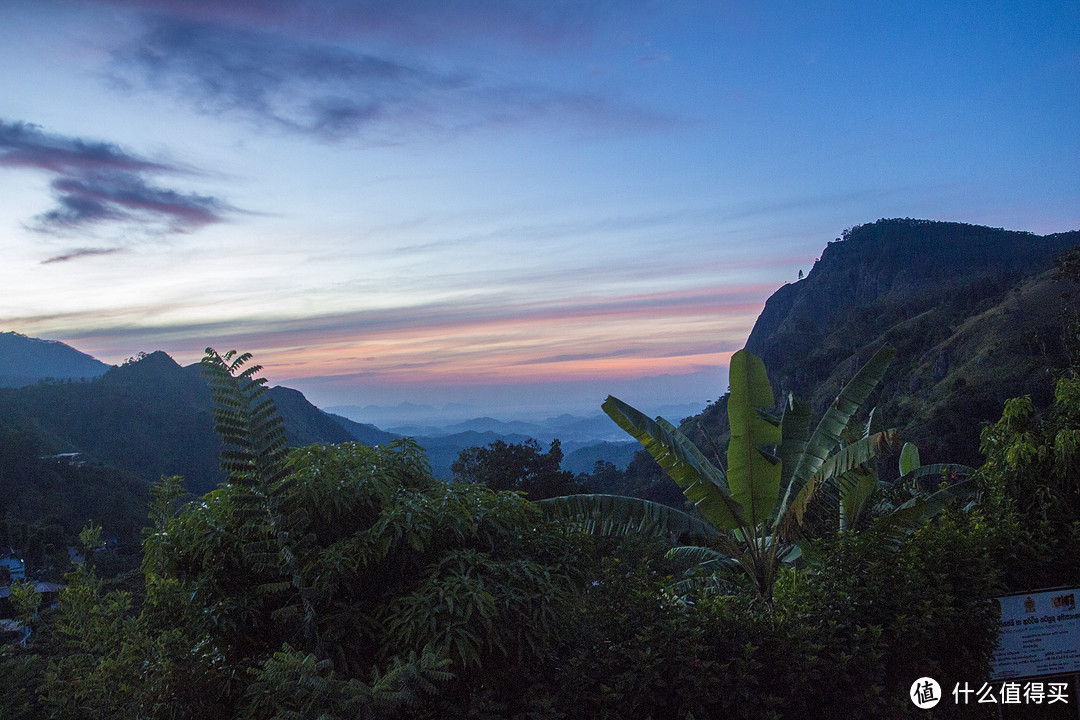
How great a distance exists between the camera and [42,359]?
614 ft

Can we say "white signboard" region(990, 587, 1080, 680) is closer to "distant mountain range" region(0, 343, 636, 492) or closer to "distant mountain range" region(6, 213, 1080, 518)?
"distant mountain range" region(6, 213, 1080, 518)

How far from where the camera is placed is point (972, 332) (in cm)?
5116

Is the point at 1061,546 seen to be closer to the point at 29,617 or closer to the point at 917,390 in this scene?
the point at 29,617

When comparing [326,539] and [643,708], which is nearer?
[643,708]

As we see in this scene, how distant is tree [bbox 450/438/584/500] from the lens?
62.1ft

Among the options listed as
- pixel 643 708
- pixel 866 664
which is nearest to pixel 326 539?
pixel 643 708

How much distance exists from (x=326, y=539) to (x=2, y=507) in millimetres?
56322

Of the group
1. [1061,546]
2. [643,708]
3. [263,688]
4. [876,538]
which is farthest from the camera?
[1061,546]

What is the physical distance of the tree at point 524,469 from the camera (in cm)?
1892

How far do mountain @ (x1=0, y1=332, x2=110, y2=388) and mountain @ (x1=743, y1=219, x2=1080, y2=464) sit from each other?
174623 mm

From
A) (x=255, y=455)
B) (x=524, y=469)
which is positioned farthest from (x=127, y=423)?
(x=255, y=455)

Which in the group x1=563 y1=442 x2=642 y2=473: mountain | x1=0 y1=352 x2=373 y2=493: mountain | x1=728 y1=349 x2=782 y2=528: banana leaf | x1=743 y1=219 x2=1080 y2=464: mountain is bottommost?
x1=563 y1=442 x2=642 y2=473: mountain

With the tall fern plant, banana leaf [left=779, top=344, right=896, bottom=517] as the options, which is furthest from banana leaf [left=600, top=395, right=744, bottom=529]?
the tall fern plant

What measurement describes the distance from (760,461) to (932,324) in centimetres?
6427
